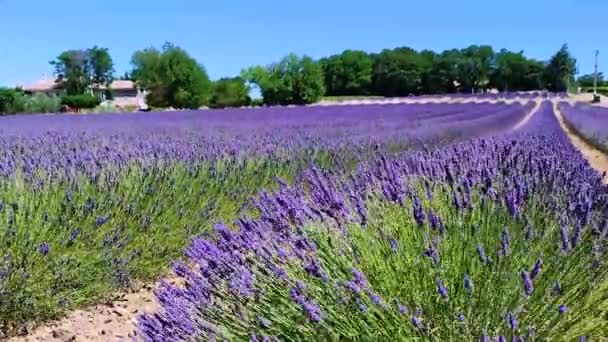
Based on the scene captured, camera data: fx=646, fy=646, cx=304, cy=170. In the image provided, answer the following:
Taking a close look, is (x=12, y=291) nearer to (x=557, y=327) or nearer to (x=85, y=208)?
(x=85, y=208)

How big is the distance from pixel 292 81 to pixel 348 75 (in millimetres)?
22499

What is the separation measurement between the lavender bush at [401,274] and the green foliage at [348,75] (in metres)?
78.5

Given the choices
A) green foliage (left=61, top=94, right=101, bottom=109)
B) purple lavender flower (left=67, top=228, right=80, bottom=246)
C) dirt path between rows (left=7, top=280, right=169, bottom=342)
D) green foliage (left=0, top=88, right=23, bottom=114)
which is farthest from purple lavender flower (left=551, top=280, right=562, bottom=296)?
green foliage (left=61, top=94, right=101, bottom=109)

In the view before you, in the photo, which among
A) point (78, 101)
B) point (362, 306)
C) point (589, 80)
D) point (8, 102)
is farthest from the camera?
point (589, 80)

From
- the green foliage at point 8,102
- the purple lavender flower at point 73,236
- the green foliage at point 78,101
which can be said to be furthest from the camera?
the green foliage at point 78,101

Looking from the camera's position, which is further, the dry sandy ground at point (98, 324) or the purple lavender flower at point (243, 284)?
the dry sandy ground at point (98, 324)

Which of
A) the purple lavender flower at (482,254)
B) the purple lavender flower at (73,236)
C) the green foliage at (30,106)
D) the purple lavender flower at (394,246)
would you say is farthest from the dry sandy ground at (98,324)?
the green foliage at (30,106)

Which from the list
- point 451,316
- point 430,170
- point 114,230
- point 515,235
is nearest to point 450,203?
point 515,235

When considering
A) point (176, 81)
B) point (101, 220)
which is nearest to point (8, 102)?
point (176, 81)

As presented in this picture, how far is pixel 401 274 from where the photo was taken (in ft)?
5.76

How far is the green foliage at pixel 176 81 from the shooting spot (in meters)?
50.9

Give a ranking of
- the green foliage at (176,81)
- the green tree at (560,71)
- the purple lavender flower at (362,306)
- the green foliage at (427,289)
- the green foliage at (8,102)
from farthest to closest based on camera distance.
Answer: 1. the green tree at (560,71)
2. the green foliage at (176,81)
3. the green foliage at (8,102)
4. the green foliage at (427,289)
5. the purple lavender flower at (362,306)

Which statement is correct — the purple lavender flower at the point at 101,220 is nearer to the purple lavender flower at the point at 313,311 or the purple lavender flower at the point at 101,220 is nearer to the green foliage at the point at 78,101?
the purple lavender flower at the point at 313,311

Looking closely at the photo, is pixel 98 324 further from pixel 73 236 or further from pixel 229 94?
pixel 229 94
